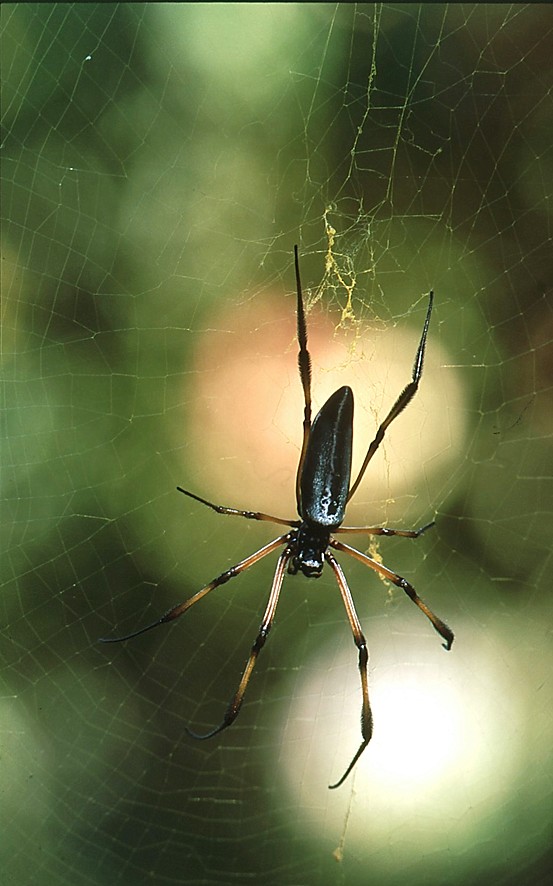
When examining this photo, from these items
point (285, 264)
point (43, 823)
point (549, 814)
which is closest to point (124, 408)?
point (285, 264)

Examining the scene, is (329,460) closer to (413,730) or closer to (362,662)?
(362,662)

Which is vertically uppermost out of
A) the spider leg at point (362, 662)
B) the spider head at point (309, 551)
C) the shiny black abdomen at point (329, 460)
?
the shiny black abdomen at point (329, 460)

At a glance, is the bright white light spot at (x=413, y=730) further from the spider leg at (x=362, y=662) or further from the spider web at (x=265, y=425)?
the spider leg at (x=362, y=662)

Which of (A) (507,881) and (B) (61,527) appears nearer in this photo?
(B) (61,527)

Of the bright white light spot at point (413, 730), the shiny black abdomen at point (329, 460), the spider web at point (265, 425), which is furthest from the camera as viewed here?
the bright white light spot at point (413, 730)

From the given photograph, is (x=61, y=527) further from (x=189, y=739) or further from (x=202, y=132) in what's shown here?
(x=202, y=132)

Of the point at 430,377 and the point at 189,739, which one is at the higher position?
the point at 430,377

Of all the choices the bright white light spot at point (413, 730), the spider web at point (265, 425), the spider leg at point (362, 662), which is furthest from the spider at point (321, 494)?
the bright white light spot at point (413, 730)

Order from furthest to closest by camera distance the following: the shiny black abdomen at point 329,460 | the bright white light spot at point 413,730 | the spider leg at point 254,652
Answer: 1. the bright white light spot at point 413,730
2. the spider leg at point 254,652
3. the shiny black abdomen at point 329,460

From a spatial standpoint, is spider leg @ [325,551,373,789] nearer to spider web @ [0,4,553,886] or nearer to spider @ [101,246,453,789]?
spider @ [101,246,453,789]
